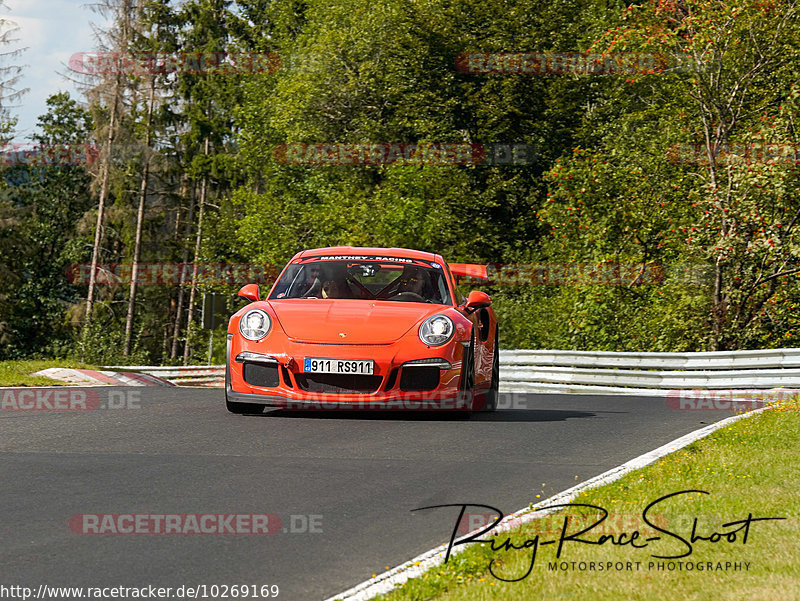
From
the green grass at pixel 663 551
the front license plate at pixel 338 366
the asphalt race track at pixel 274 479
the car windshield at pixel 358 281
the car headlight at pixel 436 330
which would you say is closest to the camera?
the green grass at pixel 663 551

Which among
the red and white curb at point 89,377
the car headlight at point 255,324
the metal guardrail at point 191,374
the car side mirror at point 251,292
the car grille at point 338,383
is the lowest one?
the metal guardrail at point 191,374

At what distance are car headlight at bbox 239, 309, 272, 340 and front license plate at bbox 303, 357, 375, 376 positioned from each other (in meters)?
0.56

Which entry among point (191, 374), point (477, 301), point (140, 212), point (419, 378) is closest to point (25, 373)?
point (191, 374)

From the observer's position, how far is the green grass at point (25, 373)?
1529 centimetres

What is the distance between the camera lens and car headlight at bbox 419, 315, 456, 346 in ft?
32.2

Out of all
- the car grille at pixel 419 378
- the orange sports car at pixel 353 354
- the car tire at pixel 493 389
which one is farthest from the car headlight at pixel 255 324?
the car tire at pixel 493 389

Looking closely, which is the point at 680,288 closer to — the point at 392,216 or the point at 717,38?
the point at 717,38

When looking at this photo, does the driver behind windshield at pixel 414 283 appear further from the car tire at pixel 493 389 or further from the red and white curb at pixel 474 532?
the red and white curb at pixel 474 532

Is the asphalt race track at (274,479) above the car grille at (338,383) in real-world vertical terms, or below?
below

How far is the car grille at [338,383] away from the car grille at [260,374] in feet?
0.72

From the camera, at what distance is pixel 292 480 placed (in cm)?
701

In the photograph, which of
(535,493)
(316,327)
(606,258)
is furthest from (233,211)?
(535,493)

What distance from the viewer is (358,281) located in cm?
1111

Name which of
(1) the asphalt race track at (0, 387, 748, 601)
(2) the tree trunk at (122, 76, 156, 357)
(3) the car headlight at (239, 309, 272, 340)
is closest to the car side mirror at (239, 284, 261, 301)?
(3) the car headlight at (239, 309, 272, 340)
